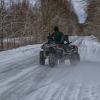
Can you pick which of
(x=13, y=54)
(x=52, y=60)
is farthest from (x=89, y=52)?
(x=52, y=60)

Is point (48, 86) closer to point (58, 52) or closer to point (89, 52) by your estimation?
point (58, 52)

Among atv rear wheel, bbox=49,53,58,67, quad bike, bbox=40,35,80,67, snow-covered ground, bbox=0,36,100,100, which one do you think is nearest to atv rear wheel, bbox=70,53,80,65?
quad bike, bbox=40,35,80,67

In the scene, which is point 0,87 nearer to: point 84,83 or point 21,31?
point 84,83

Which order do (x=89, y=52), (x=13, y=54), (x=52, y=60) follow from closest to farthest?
(x=52, y=60) → (x=13, y=54) → (x=89, y=52)

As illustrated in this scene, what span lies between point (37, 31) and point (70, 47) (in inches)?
1124

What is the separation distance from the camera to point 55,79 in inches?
436

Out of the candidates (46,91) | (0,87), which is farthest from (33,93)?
(0,87)

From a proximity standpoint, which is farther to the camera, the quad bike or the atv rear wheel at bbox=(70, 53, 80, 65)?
the atv rear wheel at bbox=(70, 53, 80, 65)

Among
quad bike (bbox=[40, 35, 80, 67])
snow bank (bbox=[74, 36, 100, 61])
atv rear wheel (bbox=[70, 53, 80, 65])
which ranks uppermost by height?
quad bike (bbox=[40, 35, 80, 67])

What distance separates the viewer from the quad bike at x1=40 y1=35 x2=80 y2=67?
49.3 ft

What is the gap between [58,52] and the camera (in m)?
15.2

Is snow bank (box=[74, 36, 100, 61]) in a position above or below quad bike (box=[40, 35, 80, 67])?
below

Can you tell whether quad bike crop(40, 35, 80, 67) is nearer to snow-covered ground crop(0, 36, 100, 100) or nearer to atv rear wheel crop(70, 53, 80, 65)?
atv rear wheel crop(70, 53, 80, 65)

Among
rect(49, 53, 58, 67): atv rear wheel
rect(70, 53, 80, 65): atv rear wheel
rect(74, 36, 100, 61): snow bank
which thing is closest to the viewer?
rect(49, 53, 58, 67): atv rear wheel
